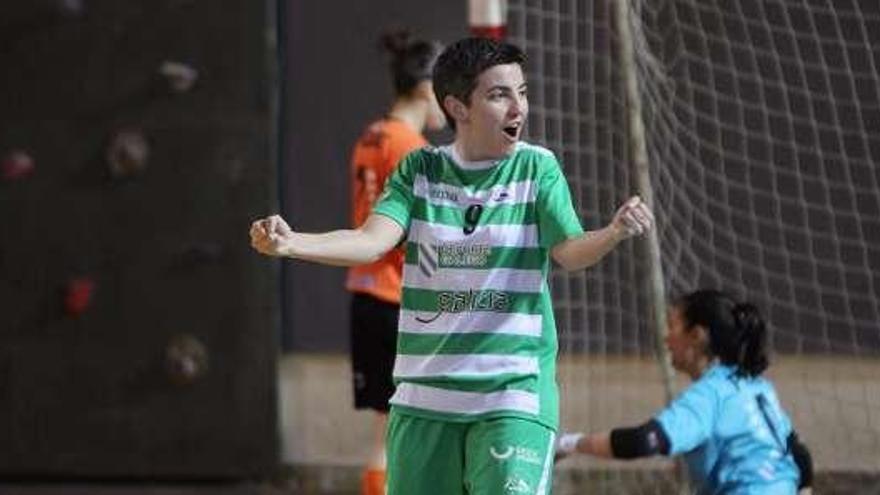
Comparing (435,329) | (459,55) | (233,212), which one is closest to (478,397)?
(435,329)

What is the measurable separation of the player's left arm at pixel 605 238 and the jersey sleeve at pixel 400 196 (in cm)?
39

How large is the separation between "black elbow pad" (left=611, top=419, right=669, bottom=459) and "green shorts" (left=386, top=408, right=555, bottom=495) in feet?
2.68

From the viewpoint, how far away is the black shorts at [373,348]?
772 centimetres

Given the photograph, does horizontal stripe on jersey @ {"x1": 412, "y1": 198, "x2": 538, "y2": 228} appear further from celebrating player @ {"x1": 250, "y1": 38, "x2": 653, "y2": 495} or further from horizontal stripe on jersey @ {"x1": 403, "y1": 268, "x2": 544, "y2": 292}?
horizontal stripe on jersey @ {"x1": 403, "y1": 268, "x2": 544, "y2": 292}

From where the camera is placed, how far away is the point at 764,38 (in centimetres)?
828

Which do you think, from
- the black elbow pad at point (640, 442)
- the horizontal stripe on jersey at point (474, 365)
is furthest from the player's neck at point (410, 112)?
the horizontal stripe on jersey at point (474, 365)

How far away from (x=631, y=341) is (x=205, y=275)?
2.13m

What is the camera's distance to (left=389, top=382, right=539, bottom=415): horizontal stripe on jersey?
5.25 meters

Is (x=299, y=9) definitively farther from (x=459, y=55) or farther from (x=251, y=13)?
(x=459, y=55)

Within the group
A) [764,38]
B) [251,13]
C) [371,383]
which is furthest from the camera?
Result: [251,13]

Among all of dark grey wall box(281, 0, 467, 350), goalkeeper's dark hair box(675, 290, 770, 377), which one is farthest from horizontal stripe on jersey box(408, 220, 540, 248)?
dark grey wall box(281, 0, 467, 350)

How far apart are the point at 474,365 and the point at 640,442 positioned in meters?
1.01

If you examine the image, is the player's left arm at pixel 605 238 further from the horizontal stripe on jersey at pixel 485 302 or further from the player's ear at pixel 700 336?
the player's ear at pixel 700 336

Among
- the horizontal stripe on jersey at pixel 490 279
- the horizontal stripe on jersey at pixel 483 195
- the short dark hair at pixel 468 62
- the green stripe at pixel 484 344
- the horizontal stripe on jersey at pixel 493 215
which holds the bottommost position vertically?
the green stripe at pixel 484 344
